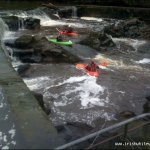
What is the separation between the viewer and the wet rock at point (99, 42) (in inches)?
571

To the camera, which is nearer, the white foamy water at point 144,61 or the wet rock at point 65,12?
the white foamy water at point 144,61

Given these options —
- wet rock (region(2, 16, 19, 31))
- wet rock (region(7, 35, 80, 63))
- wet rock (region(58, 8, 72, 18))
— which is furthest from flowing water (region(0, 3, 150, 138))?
wet rock (region(58, 8, 72, 18))

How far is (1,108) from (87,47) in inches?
319

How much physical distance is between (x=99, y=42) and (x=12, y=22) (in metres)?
5.79

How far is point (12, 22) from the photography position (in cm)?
1819

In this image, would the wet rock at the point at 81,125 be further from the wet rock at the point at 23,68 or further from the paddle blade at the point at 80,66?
the paddle blade at the point at 80,66

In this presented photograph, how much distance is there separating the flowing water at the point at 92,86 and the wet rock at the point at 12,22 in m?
5.75

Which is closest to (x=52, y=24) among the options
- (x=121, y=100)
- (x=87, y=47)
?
(x=87, y=47)

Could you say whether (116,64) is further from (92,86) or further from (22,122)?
(22,122)

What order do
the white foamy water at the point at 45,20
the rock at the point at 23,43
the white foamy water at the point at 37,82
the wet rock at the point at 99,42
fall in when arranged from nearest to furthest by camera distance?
the white foamy water at the point at 37,82
the rock at the point at 23,43
the wet rock at the point at 99,42
the white foamy water at the point at 45,20

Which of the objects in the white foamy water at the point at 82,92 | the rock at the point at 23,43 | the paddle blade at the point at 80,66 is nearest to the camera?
the white foamy water at the point at 82,92

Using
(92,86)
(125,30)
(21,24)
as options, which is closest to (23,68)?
(92,86)

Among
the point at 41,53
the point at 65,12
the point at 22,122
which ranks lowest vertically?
the point at 65,12

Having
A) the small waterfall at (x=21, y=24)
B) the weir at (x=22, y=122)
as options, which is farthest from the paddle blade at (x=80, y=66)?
the small waterfall at (x=21, y=24)
